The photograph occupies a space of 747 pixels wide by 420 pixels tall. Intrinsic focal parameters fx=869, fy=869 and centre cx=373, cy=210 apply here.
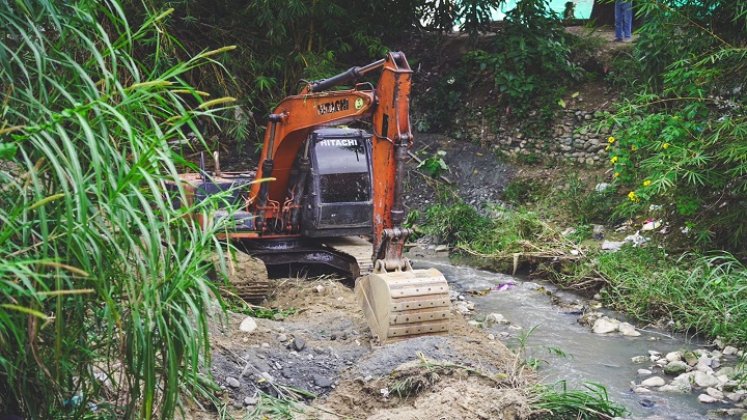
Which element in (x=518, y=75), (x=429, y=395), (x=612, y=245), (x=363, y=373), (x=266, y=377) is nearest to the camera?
(x=429, y=395)

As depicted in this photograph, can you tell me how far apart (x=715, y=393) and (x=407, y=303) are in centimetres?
207

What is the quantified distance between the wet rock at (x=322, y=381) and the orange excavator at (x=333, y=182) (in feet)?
2.00

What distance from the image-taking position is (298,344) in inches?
212

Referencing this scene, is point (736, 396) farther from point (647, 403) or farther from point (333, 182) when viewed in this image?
point (333, 182)

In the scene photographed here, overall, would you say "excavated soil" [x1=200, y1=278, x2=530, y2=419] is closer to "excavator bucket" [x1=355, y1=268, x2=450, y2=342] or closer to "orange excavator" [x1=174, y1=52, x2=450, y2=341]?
"excavator bucket" [x1=355, y1=268, x2=450, y2=342]

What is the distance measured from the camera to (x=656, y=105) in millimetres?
8914

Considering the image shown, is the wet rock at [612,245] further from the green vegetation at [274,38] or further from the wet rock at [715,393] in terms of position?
the green vegetation at [274,38]

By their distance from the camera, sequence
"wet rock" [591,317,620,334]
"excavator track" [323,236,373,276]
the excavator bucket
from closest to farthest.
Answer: the excavator bucket → "excavator track" [323,236,373,276] → "wet rock" [591,317,620,334]

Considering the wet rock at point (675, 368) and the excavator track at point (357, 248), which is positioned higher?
the excavator track at point (357, 248)

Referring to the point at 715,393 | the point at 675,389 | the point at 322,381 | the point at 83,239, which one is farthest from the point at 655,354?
the point at 83,239

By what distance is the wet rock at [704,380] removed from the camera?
5699 mm

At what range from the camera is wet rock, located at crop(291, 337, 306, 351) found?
5.38m

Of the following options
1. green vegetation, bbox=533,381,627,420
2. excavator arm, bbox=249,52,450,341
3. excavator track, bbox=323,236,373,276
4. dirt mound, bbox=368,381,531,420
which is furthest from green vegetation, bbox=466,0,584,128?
dirt mound, bbox=368,381,531,420

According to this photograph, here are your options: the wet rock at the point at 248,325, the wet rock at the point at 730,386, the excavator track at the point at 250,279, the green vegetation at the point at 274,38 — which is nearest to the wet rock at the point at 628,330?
the wet rock at the point at 730,386
